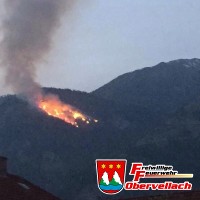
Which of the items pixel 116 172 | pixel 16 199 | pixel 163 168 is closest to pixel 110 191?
pixel 116 172

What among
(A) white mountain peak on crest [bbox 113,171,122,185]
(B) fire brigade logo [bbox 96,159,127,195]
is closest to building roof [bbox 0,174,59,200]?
(B) fire brigade logo [bbox 96,159,127,195]

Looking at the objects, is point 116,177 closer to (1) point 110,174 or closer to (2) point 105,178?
(1) point 110,174

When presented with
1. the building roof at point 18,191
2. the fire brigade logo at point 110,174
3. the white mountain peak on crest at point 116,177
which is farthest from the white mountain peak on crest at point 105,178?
the building roof at point 18,191

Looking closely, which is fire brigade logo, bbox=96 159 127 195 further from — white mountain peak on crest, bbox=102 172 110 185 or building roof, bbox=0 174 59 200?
building roof, bbox=0 174 59 200

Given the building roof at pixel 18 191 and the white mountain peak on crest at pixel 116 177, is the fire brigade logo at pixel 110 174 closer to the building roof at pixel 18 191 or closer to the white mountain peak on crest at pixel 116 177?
the white mountain peak on crest at pixel 116 177

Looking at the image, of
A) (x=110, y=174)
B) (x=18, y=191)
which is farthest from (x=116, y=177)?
(x=18, y=191)

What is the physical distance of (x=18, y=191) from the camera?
58781 millimetres

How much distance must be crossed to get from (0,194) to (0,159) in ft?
30.5

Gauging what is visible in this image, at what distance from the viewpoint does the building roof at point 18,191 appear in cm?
5691

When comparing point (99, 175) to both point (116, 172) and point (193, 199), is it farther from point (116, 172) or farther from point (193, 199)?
point (193, 199)

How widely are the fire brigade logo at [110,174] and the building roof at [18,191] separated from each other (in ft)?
48.5

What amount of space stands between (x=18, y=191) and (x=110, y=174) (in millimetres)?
16648

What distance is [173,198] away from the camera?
1619 inches

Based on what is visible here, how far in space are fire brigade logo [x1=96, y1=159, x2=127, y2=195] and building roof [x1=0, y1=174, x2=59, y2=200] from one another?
1478 centimetres
